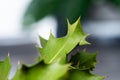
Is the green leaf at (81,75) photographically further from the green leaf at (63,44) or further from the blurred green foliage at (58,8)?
the blurred green foliage at (58,8)

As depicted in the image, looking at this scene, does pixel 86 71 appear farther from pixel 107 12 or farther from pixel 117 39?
pixel 117 39

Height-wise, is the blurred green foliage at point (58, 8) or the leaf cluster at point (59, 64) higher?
the blurred green foliage at point (58, 8)

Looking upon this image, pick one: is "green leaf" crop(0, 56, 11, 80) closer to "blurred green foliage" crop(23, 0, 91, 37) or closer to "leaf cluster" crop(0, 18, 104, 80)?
"leaf cluster" crop(0, 18, 104, 80)

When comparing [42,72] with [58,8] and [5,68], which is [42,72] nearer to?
[5,68]

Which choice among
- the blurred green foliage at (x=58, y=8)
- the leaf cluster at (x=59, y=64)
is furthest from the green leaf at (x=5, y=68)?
the blurred green foliage at (x=58, y=8)

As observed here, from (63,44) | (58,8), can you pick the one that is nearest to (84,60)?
(63,44)

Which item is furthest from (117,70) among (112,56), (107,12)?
(107,12)

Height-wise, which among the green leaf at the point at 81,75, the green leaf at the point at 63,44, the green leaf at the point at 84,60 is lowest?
the green leaf at the point at 81,75
